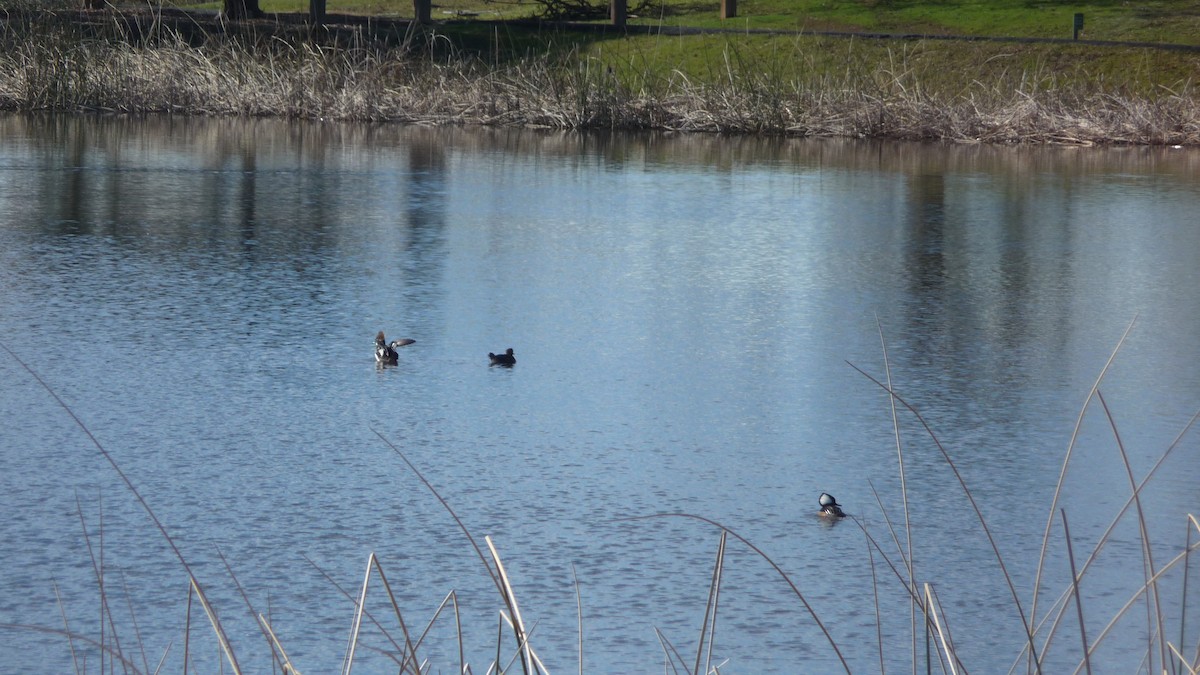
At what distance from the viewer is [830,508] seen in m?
4.89

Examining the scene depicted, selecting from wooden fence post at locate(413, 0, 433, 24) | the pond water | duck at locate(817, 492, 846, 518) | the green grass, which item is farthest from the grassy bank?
duck at locate(817, 492, 846, 518)

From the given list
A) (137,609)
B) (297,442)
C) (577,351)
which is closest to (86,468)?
(297,442)

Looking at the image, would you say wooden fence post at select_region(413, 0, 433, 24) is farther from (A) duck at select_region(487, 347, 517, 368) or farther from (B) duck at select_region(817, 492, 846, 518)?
(B) duck at select_region(817, 492, 846, 518)

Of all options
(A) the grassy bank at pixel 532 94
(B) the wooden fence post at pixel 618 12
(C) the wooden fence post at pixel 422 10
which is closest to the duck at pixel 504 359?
(A) the grassy bank at pixel 532 94

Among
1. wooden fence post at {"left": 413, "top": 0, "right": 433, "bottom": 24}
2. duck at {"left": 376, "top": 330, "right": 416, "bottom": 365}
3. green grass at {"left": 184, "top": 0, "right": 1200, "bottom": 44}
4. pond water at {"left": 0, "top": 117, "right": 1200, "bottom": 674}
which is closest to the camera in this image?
pond water at {"left": 0, "top": 117, "right": 1200, "bottom": 674}

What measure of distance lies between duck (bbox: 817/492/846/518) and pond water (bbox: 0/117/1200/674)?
0.10 feet

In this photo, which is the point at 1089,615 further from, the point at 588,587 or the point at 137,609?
the point at 137,609

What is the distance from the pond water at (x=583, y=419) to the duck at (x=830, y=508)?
0.10 feet

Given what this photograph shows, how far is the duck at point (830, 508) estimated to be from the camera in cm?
488

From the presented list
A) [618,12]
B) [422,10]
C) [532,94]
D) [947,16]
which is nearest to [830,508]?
[532,94]

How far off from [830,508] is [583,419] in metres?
1.44

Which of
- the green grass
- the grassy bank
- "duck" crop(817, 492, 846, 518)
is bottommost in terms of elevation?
"duck" crop(817, 492, 846, 518)

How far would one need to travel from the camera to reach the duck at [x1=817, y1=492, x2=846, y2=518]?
4.88 m

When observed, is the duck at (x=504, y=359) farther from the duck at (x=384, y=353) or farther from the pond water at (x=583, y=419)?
the duck at (x=384, y=353)
